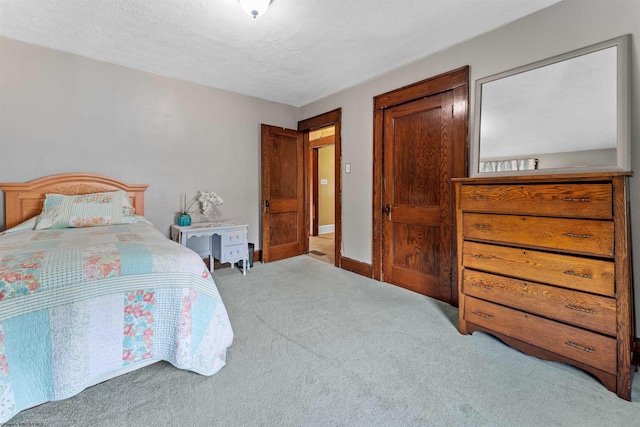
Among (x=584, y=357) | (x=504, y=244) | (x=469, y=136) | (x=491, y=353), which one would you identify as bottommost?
(x=491, y=353)

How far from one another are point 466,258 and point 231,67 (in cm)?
310

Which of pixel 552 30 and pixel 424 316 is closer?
pixel 552 30

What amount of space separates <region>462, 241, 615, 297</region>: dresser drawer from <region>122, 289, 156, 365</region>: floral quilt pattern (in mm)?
2116

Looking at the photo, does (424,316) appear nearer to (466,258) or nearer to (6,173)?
(466,258)

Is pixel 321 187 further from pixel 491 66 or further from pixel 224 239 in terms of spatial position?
pixel 491 66

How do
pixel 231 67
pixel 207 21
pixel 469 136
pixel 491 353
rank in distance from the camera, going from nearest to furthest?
pixel 491 353, pixel 207 21, pixel 469 136, pixel 231 67

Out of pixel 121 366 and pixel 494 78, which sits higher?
pixel 494 78

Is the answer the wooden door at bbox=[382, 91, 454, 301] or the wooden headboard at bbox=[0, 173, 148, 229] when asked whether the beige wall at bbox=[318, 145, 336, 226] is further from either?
the wooden headboard at bbox=[0, 173, 148, 229]

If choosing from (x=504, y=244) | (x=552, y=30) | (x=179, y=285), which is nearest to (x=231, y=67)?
(x=179, y=285)

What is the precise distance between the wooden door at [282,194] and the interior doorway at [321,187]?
4.19 feet

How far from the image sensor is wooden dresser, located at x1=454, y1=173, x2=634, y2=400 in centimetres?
147

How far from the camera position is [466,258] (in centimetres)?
208

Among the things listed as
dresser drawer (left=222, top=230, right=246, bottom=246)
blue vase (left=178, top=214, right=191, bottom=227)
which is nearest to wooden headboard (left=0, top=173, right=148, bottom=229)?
blue vase (left=178, top=214, right=191, bottom=227)

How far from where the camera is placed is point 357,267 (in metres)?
3.66
